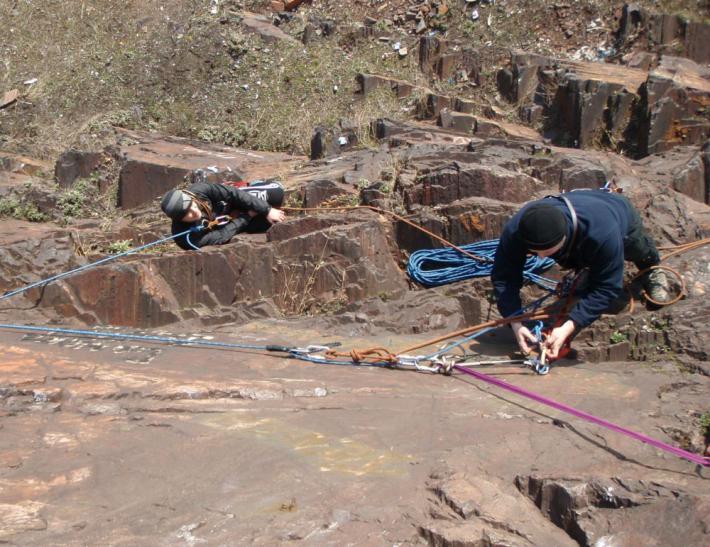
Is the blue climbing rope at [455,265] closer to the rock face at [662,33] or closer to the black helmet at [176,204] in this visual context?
the black helmet at [176,204]

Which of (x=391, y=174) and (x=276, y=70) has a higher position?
(x=276, y=70)

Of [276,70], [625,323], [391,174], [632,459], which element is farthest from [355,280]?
[276,70]

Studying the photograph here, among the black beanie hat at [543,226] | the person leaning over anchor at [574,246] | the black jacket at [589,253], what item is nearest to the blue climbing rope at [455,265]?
the person leaning over anchor at [574,246]

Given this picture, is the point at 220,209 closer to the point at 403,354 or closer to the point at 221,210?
the point at 221,210

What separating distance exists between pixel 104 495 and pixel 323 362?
1.95 metres

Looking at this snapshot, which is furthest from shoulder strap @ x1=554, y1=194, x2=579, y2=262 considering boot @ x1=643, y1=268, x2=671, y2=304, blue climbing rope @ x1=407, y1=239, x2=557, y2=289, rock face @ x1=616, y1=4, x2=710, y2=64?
rock face @ x1=616, y1=4, x2=710, y2=64

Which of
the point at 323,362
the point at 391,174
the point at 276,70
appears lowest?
the point at 323,362

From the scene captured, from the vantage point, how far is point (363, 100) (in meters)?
12.2

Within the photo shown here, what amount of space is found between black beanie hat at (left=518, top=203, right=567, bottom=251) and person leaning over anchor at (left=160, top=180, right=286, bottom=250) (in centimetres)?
300

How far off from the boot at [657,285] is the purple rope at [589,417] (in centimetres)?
138

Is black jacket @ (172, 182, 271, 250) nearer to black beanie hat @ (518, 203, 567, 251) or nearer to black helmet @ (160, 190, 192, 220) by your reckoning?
black helmet @ (160, 190, 192, 220)

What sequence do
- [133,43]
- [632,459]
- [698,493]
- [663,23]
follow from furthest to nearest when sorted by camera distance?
1. [133,43]
2. [663,23]
3. [632,459]
4. [698,493]

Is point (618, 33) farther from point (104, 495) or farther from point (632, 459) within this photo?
point (104, 495)

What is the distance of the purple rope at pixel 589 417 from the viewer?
10.9 feet
